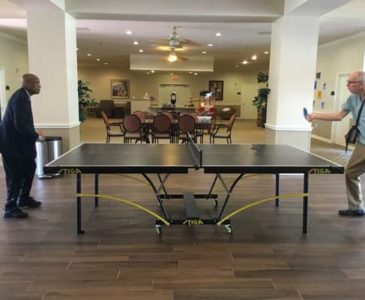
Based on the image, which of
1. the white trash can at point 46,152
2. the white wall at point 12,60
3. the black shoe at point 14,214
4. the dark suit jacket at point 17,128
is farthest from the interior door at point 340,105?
the white wall at point 12,60

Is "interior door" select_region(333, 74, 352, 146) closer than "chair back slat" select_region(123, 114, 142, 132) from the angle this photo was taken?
No

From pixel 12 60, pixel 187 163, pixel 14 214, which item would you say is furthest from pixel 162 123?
pixel 12 60

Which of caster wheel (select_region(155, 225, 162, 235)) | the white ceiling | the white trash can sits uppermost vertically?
the white ceiling

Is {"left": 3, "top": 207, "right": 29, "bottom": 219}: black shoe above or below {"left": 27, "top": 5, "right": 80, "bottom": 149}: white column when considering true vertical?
below

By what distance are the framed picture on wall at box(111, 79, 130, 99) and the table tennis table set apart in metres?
15.9

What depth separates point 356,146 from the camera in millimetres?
3781

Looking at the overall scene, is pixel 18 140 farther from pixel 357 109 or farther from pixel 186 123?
pixel 186 123

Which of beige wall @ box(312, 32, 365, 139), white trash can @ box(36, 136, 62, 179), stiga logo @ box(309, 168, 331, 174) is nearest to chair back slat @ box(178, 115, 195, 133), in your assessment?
white trash can @ box(36, 136, 62, 179)

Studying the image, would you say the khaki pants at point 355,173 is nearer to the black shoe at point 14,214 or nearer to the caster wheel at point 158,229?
the caster wheel at point 158,229

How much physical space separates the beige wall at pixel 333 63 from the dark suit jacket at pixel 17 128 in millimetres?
7511

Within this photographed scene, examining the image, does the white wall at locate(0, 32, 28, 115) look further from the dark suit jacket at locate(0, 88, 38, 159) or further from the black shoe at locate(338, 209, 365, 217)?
the black shoe at locate(338, 209, 365, 217)

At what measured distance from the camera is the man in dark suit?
11.4 feet

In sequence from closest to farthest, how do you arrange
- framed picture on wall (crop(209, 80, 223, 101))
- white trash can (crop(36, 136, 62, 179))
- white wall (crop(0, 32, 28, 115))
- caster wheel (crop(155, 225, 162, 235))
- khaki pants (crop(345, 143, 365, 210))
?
1. caster wheel (crop(155, 225, 162, 235))
2. khaki pants (crop(345, 143, 365, 210))
3. white trash can (crop(36, 136, 62, 179))
4. white wall (crop(0, 32, 28, 115))
5. framed picture on wall (crop(209, 80, 223, 101))

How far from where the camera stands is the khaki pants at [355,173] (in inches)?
146
